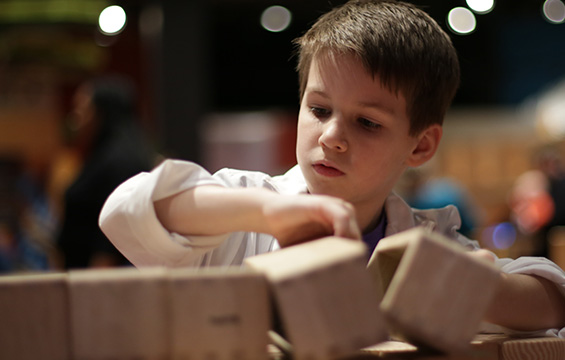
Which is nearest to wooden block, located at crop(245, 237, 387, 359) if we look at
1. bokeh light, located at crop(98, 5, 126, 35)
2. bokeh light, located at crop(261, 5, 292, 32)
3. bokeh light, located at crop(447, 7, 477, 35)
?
bokeh light, located at crop(447, 7, 477, 35)

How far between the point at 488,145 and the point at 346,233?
6.61m

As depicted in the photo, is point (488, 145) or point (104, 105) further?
point (488, 145)

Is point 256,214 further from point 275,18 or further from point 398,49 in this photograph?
point 275,18

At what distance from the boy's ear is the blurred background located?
1.73m

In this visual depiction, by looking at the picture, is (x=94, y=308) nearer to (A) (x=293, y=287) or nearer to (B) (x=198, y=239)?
(A) (x=293, y=287)

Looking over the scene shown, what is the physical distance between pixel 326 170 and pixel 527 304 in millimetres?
369

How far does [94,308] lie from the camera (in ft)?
2.14

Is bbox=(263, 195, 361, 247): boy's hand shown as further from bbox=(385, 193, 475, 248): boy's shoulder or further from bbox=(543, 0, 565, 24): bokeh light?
bbox=(543, 0, 565, 24): bokeh light

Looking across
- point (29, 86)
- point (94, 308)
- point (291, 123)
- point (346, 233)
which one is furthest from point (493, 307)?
point (291, 123)

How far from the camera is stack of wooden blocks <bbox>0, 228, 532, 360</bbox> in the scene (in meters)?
0.64

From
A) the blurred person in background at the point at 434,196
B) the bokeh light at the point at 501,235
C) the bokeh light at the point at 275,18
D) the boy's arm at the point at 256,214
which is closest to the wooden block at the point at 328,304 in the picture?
the boy's arm at the point at 256,214

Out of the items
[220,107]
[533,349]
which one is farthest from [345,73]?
[220,107]

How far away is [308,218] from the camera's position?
78 centimetres

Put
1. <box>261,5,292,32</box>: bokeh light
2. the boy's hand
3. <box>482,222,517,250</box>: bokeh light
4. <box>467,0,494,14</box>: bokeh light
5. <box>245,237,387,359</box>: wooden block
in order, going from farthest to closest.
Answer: <box>261,5,292,32</box>: bokeh light < <box>482,222,517,250</box>: bokeh light < <box>467,0,494,14</box>: bokeh light < the boy's hand < <box>245,237,387,359</box>: wooden block
